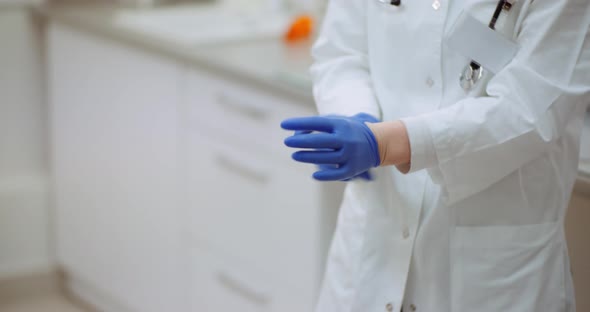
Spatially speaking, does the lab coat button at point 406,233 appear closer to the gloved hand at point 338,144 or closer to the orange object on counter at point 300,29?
the gloved hand at point 338,144

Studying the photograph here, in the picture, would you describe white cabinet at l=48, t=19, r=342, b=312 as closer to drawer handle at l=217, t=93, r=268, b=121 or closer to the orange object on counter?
drawer handle at l=217, t=93, r=268, b=121

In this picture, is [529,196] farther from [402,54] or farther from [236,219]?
[236,219]

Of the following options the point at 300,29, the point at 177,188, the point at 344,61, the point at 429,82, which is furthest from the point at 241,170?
the point at 429,82

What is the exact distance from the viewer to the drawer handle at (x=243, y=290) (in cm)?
221

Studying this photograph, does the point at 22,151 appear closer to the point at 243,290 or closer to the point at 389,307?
the point at 243,290

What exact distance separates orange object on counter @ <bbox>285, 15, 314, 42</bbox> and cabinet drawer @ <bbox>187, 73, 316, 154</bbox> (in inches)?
13.1

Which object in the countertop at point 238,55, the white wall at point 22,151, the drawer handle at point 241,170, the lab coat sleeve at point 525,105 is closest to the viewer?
the lab coat sleeve at point 525,105

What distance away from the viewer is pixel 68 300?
2.98m

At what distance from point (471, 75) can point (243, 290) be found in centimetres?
121

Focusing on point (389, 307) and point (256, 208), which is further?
point (256, 208)

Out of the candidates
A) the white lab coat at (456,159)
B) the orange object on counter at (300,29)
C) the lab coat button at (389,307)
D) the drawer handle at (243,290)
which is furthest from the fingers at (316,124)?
the orange object on counter at (300,29)

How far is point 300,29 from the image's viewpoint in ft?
8.23

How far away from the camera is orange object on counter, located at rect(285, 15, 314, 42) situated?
249 cm

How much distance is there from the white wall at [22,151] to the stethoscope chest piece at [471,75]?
192 cm
